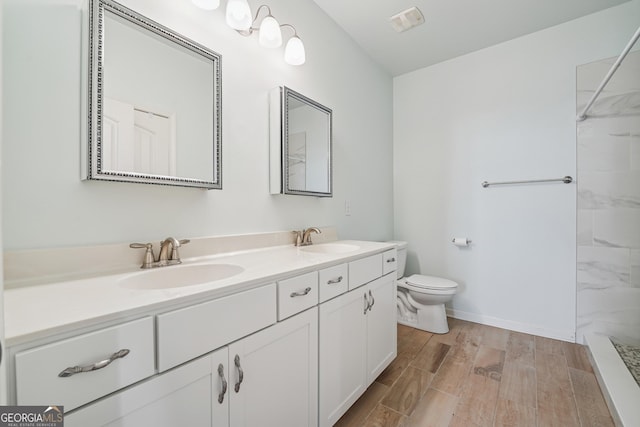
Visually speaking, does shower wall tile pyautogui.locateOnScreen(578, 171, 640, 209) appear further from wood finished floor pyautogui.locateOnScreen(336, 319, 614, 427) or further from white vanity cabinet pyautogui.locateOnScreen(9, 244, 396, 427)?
white vanity cabinet pyautogui.locateOnScreen(9, 244, 396, 427)

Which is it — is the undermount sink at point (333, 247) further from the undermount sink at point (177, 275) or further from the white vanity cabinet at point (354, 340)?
the undermount sink at point (177, 275)

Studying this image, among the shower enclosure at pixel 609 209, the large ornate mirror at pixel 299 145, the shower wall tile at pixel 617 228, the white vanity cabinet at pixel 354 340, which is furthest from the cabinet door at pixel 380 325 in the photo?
the shower wall tile at pixel 617 228

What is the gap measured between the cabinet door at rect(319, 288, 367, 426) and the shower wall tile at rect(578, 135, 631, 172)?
2.04 meters

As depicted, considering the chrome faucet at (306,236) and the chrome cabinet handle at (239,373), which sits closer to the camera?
the chrome cabinet handle at (239,373)

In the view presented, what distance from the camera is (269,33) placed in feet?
4.77

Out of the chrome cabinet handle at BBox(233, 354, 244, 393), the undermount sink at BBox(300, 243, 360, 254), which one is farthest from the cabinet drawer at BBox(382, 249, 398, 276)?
the chrome cabinet handle at BBox(233, 354, 244, 393)

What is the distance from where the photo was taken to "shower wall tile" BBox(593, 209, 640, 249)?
6.24 ft

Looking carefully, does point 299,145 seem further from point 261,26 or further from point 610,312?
point 610,312

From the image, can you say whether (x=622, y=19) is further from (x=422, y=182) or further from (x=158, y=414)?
(x=158, y=414)

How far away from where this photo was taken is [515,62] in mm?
2326

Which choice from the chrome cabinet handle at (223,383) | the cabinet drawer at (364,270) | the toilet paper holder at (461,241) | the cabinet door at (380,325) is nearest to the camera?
the chrome cabinet handle at (223,383)

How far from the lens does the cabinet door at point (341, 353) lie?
3.89 feet

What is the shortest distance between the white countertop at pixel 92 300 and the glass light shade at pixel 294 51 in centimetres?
125

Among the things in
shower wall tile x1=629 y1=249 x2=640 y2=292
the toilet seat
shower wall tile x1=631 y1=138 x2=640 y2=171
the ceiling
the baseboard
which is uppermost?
the ceiling
